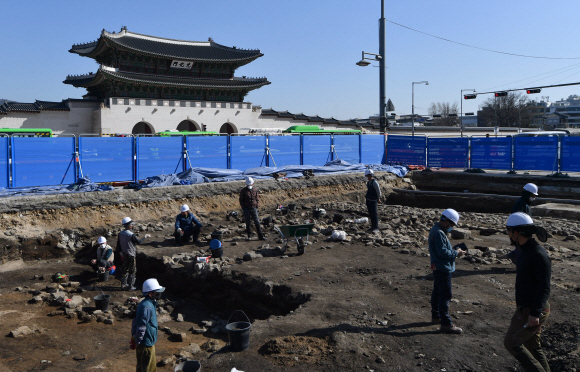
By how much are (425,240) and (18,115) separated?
3034 cm

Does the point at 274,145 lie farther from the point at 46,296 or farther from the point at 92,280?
the point at 46,296

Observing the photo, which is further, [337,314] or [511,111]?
[511,111]

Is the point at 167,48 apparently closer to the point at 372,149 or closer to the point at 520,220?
the point at 372,149

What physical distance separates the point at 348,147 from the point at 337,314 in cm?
1666

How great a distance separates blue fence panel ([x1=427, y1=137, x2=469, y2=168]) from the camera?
21.5 m

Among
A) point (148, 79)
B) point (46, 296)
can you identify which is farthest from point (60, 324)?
point (148, 79)

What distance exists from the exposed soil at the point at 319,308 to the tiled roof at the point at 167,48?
88.1ft

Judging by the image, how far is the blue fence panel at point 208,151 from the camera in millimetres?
18000

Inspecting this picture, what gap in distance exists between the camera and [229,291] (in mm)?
9039

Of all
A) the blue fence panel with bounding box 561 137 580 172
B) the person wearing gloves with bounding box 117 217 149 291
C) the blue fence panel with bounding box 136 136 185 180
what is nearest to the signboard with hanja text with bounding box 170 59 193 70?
the blue fence panel with bounding box 136 136 185 180

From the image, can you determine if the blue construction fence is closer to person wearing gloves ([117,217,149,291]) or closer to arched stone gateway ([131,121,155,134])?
person wearing gloves ([117,217,149,291])

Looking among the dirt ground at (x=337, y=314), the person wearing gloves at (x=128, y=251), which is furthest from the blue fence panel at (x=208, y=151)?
the person wearing gloves at (x=128, y=251)

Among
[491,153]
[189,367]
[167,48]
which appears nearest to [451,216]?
[189,367]

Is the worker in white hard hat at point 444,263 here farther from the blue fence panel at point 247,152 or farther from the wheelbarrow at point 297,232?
the blue fence panel at point 247,152
